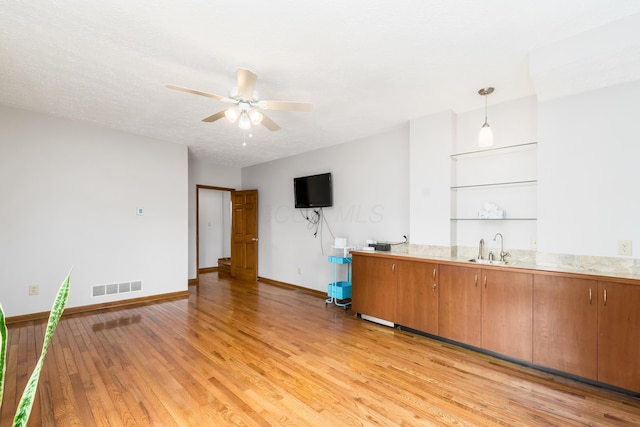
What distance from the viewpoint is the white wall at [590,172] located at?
2.53 m

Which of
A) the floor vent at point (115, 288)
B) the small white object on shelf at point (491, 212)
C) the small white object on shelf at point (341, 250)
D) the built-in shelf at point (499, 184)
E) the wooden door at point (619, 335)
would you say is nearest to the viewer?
the wooden door at point (619, 335)

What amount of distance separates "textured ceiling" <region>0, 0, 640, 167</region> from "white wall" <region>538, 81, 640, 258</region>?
21cm

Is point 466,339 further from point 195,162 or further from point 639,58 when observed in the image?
point 195,162

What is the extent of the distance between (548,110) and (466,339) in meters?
2.38

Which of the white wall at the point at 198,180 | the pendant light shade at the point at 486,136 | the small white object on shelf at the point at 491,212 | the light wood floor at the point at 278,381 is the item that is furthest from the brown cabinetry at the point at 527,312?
the white wall at the point at 198,180

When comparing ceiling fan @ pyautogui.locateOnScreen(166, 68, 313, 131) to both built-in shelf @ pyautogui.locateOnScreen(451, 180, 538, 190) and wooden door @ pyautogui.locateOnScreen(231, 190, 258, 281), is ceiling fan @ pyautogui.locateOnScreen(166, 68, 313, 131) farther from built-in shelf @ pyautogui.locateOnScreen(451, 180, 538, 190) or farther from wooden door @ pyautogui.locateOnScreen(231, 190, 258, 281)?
wooden door @ pyautogui.locateOnScreen(231, 190, 258, 281)

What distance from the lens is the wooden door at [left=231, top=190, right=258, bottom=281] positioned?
658 centimetres

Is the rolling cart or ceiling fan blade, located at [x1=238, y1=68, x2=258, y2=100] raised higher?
ceiling fan blade, located at [x1=238, y1=68, x2=258, y2=100]

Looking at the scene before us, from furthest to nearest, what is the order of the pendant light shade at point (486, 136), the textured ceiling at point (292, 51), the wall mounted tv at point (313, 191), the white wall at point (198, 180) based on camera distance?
the white wall at point (198, 180) → the wall mounted tv at point (313, 191) → the pendant light shade at point (486, 136) → the textured ceiling at point (292, 51)

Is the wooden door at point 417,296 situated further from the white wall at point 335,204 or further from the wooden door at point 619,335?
the wooden door at point 619,335

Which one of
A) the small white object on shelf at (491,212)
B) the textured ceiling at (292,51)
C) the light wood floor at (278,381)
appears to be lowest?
the light wood floor at (278,381)

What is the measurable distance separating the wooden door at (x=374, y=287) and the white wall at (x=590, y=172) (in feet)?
5.24

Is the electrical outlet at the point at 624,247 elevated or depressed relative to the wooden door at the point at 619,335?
elevated

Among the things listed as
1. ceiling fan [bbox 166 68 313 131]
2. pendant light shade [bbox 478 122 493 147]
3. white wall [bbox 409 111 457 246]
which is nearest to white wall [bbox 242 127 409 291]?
white wall [bbox 409 111 457 246]
